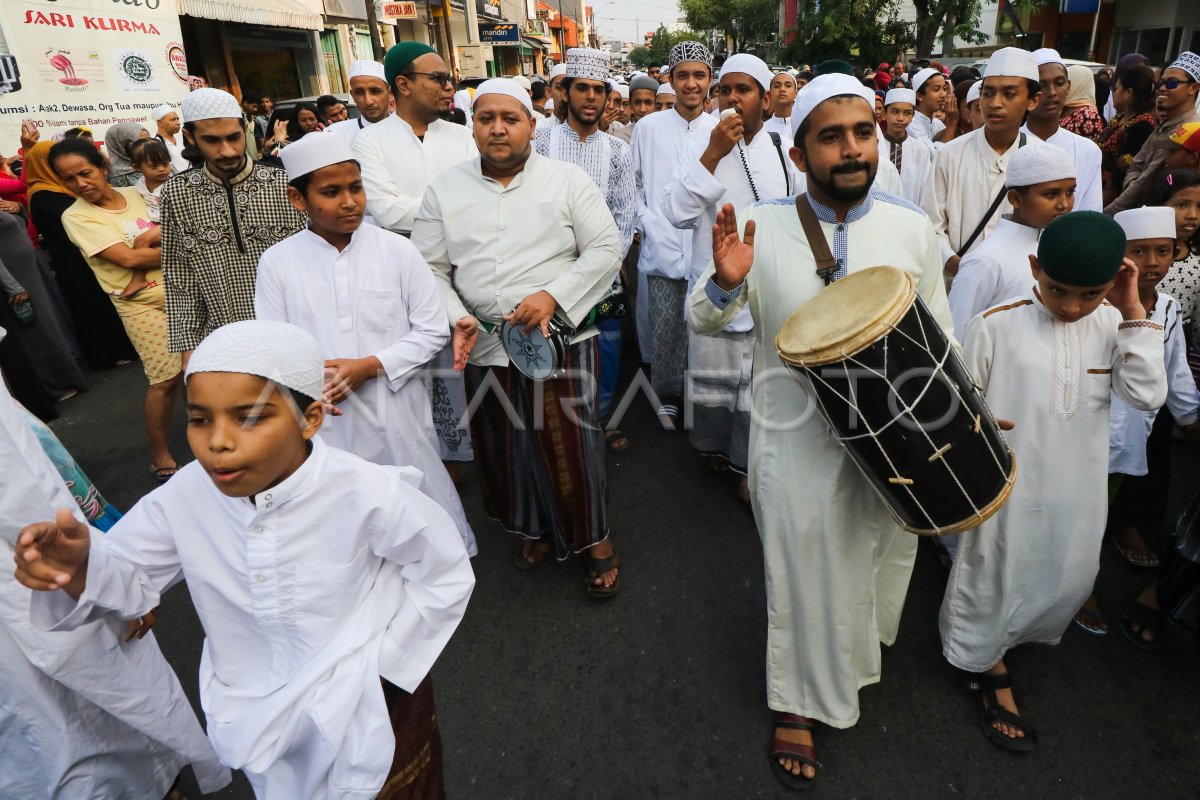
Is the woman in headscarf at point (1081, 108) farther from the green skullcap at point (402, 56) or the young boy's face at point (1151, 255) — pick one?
the green skullcap at point (402, 56)

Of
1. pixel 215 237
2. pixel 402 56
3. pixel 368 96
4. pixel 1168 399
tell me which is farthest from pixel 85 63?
pixel 1168 399

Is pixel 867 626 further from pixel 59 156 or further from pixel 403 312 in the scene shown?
pixel 59 156

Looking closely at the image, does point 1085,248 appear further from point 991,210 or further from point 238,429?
point 238,429

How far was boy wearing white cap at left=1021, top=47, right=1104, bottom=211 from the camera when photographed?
363cm

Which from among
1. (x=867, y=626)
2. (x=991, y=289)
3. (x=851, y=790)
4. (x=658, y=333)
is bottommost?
(x=851, y=790)

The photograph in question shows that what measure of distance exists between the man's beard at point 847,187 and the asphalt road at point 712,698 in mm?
1726

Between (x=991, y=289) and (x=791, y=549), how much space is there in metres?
1.39

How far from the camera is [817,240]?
2.16 meters

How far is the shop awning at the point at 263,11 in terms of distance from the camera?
537 inches

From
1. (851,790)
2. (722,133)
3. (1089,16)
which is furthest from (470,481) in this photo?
(1089,16)

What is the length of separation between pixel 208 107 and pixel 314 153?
3.77 ft

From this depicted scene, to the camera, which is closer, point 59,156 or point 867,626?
point 867,626

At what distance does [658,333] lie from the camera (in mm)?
4598

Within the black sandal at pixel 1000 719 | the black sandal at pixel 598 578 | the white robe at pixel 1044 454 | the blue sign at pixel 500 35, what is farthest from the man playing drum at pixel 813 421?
the blue sign at pixel 500 35
